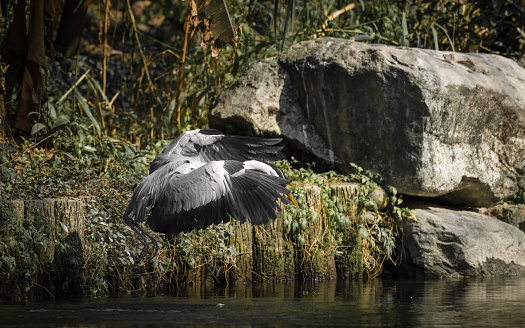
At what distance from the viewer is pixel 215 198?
18.5 ft

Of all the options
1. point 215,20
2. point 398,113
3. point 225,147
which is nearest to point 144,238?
point 225,147

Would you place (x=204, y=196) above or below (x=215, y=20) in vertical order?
below

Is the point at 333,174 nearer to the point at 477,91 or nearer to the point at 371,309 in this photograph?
the point at 477,91

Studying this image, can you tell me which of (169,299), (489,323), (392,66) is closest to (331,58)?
(392,66)

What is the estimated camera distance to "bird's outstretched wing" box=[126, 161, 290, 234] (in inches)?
220

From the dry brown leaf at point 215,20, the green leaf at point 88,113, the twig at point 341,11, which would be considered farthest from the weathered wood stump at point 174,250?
the twig at point 341,11

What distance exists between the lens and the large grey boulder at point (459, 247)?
7758mm

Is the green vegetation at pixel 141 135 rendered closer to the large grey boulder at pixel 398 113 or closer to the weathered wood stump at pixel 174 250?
the weathered wood stump at pixel 174 250

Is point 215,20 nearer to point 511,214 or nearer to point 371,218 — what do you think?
point 371,218

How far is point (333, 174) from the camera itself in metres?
8.23

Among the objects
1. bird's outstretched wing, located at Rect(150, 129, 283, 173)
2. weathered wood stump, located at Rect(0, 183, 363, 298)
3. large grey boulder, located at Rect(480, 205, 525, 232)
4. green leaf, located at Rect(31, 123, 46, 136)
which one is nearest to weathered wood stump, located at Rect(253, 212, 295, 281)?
weathered wood stump, located at Rect(0, 183, 363, 298)

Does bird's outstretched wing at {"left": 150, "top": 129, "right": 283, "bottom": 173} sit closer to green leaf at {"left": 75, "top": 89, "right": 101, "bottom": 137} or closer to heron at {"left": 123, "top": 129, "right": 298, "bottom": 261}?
heron at {"left": 123, "top": 129, "right": 298, "bottom": 261}

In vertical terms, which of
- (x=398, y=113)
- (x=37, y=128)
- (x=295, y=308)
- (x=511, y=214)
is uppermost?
(x=398, y=113)

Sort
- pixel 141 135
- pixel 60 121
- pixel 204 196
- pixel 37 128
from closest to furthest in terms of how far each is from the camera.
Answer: pixel 204 196 → pixel 37 128 → pixel 60 121 → pixel 141 135
